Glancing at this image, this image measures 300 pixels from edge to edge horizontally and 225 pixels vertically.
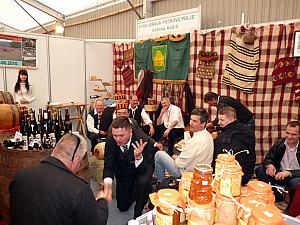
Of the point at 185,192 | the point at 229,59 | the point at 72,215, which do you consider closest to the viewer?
the point at 185,192

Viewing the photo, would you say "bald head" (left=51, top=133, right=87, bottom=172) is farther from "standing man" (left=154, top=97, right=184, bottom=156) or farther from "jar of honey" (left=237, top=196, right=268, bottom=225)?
"standing man" (left=154, top=97, right=184, bottom=156)

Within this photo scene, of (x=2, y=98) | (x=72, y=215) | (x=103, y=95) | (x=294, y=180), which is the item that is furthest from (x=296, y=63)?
(x=103, y=95)

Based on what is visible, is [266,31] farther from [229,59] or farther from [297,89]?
[297,89]

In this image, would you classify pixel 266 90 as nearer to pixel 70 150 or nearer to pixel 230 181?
pixel 230 181

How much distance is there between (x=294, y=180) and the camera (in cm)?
301

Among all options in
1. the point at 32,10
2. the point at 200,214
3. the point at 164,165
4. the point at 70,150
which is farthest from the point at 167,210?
the point at 32,10

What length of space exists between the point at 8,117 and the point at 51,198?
1912mm

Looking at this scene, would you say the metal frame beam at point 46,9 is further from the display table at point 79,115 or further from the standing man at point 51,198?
the standing man at point 51,198

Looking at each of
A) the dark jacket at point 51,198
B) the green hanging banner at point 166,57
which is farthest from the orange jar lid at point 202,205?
the green hanging banner at point 166,57

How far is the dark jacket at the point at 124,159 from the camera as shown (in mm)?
2908

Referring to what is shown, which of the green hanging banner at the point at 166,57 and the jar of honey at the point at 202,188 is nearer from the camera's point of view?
the jar of honey at the point at 202,188

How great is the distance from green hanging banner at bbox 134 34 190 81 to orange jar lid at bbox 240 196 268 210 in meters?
4.22

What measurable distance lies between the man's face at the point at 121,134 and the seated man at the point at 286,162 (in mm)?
1783

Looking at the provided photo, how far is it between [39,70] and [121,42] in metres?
2.17
